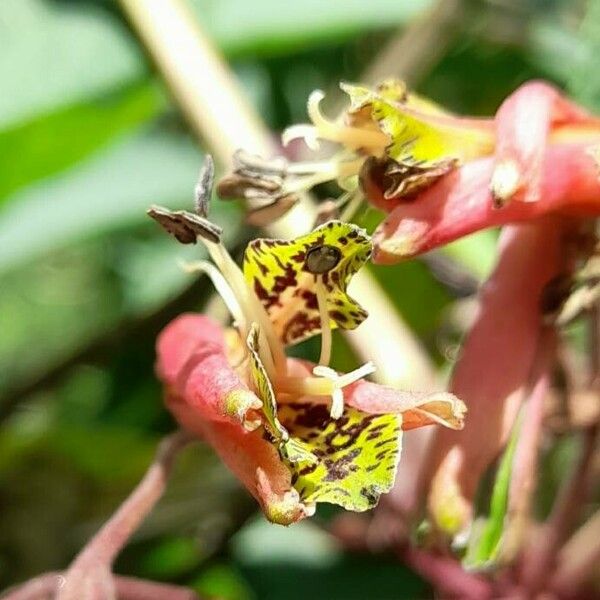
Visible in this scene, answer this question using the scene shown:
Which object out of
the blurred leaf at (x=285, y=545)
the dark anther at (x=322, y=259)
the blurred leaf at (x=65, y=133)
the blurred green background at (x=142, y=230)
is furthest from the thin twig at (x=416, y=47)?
the dark anther at (x=322, y=259)

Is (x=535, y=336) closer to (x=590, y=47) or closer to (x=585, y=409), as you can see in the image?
(x=585, y=409)

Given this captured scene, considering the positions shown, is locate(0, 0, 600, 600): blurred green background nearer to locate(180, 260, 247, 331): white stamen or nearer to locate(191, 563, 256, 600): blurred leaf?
locate(191, 563, 256, 600): blurred leaf

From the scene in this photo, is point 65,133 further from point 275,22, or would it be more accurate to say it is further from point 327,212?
point 327,212

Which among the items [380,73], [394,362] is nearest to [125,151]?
[380,73]

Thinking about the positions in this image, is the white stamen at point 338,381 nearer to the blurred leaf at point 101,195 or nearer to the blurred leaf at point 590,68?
the blurred leaf at point 590,68

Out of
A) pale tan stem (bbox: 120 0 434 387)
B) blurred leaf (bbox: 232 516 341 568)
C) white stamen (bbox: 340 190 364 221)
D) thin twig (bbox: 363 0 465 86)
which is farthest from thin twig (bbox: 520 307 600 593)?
thin twig (bbox: 363 0 465 86)

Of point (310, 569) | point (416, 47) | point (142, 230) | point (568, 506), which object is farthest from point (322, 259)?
point (142, 230)

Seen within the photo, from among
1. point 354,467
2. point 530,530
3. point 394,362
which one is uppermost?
point 354,467
